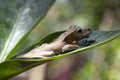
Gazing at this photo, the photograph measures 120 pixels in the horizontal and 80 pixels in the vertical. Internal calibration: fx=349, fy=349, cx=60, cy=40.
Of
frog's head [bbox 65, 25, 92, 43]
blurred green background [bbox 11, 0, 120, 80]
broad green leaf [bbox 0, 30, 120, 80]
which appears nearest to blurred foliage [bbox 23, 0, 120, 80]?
blurred green background [bbox 11, 0, 120, 80]

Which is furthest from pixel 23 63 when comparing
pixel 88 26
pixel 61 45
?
pixel 88 26

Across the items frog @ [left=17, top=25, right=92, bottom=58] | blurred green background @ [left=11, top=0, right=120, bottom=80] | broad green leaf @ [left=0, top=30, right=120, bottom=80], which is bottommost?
broad green leaf @ [left=0, top=30, right=120, bottom=80]

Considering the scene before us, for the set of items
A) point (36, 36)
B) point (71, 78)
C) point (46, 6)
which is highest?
point (36, 36)

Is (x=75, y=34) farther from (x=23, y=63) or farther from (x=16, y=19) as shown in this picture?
(x=23, y=63)

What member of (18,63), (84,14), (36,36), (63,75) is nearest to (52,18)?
(36,36)

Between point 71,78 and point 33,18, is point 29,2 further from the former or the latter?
point 71,78

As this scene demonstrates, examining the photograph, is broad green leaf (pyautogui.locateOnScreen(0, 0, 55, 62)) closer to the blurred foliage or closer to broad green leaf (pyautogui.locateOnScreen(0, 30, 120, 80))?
broad green leaf (pyautogui.locateOnScreen(0, 30, 120, 80))
